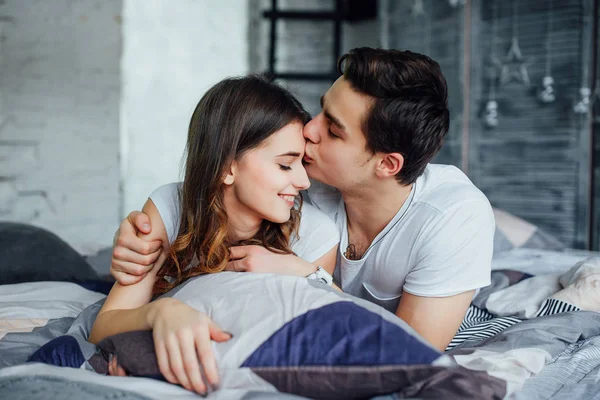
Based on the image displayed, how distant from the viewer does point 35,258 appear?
1875 mm

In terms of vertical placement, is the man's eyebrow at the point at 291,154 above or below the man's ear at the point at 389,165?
above

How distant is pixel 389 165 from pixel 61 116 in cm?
258

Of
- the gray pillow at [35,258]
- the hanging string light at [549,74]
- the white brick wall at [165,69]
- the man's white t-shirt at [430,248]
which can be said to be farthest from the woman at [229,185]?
the hanging string light at [549,74]

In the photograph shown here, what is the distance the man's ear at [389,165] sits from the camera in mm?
1513

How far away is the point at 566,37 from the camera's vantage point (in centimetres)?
350

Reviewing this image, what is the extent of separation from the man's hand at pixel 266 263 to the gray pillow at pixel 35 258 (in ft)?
2.38

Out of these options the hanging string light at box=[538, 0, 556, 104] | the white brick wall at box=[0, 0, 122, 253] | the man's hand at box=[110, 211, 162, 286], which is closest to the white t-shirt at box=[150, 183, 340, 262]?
the man's hand at box=[110, 211, 162, 286]

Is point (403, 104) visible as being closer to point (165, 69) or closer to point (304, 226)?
point (304, 226)

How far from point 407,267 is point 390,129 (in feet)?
1.10

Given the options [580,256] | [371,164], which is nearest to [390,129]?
[371,164]

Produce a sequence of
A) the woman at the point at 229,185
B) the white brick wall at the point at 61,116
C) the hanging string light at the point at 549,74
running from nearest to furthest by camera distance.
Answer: the woman at the point at 229,185 < the white brick wall at the point at 61,116 < the hanging string light at the point at 549,74

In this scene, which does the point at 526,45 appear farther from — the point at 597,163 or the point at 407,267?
the point at 407,267

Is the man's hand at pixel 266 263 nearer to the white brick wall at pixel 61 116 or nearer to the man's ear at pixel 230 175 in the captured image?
the man's ear at pixel 230 175

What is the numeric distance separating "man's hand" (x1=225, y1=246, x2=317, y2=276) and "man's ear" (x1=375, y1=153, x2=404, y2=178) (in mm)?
330
